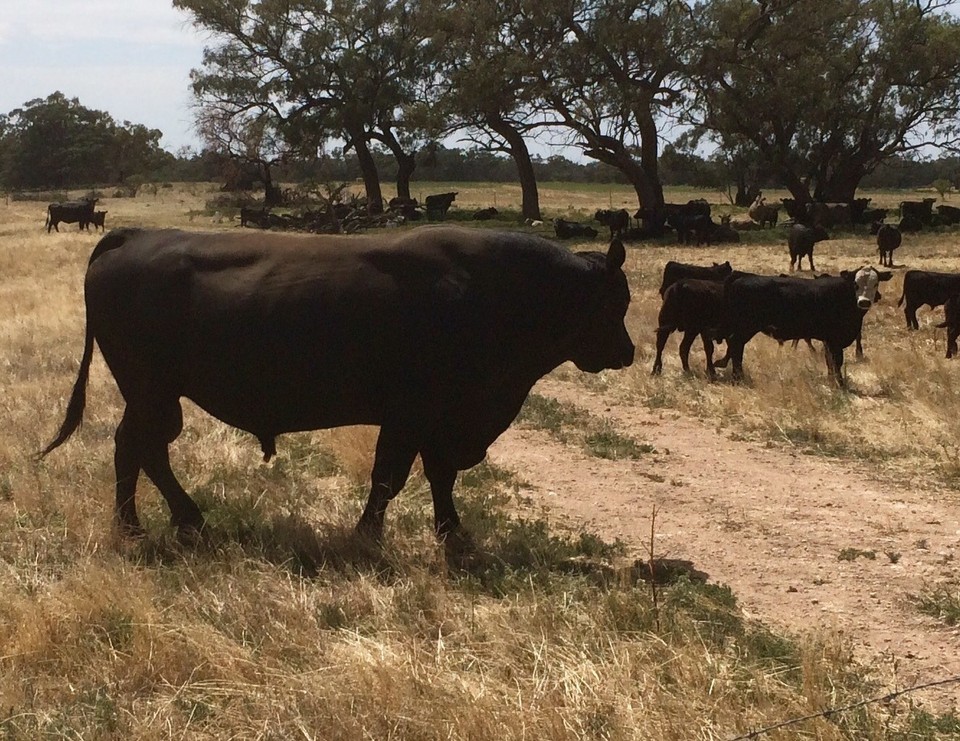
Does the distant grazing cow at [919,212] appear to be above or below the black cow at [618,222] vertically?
above

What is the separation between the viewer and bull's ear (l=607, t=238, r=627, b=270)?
6137mm

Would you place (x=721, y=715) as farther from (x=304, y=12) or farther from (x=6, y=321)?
(x=304, y=12)

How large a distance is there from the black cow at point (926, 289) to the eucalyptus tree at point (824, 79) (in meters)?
24.0

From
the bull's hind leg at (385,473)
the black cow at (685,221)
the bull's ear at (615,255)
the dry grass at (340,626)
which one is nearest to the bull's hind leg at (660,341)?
the dry grass at (340,626)

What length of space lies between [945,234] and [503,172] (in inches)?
3281

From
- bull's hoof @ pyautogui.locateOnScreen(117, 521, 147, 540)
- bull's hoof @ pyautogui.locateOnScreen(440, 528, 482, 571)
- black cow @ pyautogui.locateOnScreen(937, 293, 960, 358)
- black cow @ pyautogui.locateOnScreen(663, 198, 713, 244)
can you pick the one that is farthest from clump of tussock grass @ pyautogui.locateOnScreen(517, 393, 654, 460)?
black cow @ pyautogui.locateOnScreen(663, 198, 713, 244)

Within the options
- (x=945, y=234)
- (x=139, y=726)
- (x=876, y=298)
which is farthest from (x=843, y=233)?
(x=139, y=726)

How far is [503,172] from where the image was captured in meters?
117

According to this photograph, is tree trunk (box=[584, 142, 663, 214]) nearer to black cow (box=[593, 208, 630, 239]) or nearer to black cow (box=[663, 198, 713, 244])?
black cow (box=[663, 198, 713, 244])

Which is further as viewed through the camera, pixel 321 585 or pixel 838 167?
pixel 838 167

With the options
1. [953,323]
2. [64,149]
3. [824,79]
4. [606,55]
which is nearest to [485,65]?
[606,55]

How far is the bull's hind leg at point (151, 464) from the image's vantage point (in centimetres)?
602

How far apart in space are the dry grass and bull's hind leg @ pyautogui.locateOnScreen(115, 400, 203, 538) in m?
0.16

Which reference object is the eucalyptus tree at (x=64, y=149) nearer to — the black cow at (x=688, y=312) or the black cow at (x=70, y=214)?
the black cow at (x=70, y=214)
